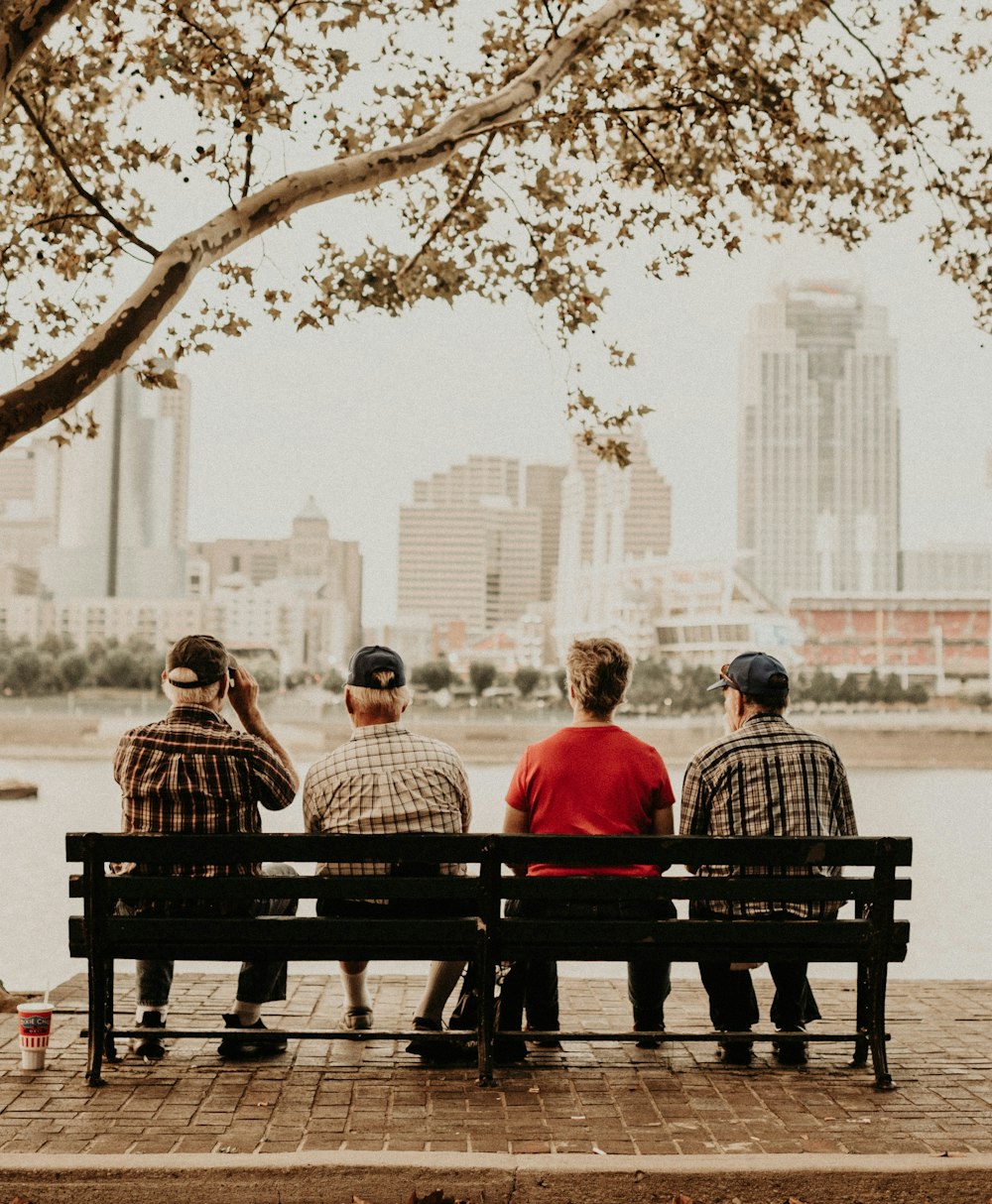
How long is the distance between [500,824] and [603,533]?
12392 cm

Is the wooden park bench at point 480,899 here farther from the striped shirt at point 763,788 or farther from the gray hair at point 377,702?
the gray hair at point 377,702

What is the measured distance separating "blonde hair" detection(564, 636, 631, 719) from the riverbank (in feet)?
258

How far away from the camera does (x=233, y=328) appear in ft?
24.0

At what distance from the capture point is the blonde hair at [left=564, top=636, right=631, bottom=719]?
14.3 feet

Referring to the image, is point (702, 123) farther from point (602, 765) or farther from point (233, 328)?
point (602, 765)

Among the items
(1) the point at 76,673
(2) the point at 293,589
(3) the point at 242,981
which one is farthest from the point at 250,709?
(2) the point at 293,589

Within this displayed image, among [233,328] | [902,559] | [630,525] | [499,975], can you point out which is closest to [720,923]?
[499,975]

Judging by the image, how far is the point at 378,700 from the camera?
4371 mm

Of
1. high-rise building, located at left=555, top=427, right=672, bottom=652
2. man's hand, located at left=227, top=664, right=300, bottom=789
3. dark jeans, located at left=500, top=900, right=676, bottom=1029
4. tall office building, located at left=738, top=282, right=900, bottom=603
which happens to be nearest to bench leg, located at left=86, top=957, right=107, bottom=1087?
man's hand, located at left=227, top=664, right=300, bottom=789

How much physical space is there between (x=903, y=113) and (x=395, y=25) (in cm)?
290

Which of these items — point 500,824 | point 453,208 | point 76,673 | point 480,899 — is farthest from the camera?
point 76,673

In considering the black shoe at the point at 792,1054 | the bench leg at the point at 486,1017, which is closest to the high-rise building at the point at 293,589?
the black shoe at the point at 792,1054

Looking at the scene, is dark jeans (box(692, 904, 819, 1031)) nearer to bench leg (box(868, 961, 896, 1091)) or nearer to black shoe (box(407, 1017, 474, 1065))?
bench leg (box(868, 961, 896, 1091))

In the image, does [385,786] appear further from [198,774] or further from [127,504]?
[127,504]
